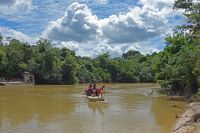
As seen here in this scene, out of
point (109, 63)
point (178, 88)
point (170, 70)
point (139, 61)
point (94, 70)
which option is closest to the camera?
point (170, 70)

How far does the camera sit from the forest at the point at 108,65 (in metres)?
35.0

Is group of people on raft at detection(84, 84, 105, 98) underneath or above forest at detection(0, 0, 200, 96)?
underneath

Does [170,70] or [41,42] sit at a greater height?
[41,42]

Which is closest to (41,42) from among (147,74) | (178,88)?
(147,74)

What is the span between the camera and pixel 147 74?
12775 centimetres

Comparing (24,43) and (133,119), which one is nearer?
(133,119)

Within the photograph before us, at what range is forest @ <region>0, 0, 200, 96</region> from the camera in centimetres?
3495

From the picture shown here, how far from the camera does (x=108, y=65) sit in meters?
125

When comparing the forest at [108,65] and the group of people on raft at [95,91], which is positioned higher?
the forest at [108,65]

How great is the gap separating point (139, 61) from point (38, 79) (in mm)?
67990

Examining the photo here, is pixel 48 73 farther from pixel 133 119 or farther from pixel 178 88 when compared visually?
pixel 133 119

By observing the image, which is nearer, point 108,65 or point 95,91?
point 95,91

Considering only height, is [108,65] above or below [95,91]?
above

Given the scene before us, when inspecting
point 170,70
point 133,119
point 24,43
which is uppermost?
point 24,43
